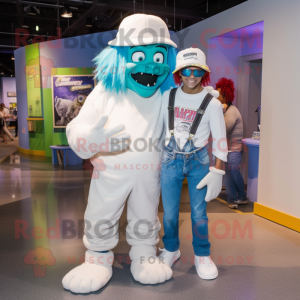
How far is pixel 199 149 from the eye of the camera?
2184mm

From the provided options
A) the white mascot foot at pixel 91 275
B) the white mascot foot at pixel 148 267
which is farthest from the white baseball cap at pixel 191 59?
the white mascot foot at pixel 91 275

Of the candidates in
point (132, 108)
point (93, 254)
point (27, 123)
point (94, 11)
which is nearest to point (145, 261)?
point (93, 254)

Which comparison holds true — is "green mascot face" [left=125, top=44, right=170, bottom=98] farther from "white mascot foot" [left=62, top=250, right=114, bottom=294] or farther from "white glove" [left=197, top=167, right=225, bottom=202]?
"white mascot foot" [left=62, top=250, right=114, bottom=294]

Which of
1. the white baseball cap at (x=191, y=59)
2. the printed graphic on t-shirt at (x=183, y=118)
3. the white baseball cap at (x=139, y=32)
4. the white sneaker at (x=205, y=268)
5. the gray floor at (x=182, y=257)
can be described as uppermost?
the white baseball cap at (x=139, y=32)

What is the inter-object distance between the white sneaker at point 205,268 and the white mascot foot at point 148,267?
21 cm

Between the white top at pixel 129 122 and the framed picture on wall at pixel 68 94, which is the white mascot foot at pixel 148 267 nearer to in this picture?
the white top at pixel 129 122

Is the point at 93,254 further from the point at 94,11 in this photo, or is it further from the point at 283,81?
the point at 94,11

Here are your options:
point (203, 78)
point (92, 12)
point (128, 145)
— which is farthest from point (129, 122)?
point (92, 12)

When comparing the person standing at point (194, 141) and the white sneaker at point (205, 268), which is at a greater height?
the person standing at point (194, 141)

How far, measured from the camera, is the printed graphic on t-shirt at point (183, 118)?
2.17 metres

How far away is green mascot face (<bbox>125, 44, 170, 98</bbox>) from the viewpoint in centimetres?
212

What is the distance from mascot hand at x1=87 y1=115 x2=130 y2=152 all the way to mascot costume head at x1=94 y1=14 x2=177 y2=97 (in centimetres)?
37

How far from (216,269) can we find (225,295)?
9.9 inches

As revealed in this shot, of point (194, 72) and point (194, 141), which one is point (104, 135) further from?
point (194, 72)
